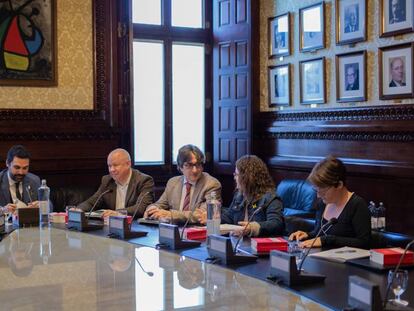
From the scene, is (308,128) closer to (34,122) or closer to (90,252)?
(34,122)

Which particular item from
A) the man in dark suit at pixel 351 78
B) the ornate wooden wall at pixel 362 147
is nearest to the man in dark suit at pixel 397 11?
the man in dark suit at pixel 351 78

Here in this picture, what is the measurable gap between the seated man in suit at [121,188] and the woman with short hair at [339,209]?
178 cm

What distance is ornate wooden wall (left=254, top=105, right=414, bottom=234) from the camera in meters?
5.11

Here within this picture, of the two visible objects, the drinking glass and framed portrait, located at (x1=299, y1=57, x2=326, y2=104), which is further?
framed portrait, located at (x1=299, y1=57, x2=326, y2=104)

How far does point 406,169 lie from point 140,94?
3.19m

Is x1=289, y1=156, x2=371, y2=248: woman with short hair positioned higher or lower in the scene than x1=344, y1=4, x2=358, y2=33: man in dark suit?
lower

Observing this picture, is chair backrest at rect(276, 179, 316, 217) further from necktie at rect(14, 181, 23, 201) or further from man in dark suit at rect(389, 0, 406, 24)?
necktie at rect(14, 181, 23, 201)

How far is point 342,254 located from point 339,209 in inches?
19.7

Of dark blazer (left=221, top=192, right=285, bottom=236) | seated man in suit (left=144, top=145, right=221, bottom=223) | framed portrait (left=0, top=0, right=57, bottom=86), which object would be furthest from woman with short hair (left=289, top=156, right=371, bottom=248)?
framed portrait (left=0, top=0, right=57, bottom=86)

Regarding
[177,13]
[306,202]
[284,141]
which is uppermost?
[177,13]

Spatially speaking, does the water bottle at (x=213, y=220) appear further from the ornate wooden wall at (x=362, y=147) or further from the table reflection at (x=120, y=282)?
the ornate wooden wall at (x=362, y=147)

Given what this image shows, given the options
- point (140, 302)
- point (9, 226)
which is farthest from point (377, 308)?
point (9, 226)

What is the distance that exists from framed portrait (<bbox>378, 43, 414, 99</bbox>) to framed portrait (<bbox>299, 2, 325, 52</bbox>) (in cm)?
81

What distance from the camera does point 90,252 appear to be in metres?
3.23
